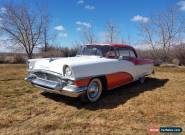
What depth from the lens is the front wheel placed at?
215 inches

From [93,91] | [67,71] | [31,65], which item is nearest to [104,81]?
[93,91]

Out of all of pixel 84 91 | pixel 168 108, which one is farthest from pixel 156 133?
pixel 84 91

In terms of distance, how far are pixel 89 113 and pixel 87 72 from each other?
0.98 meters

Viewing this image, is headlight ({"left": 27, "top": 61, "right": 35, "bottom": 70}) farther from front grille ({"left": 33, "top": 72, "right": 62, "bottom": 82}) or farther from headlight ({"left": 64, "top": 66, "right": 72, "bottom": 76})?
headlight ({"left": 64, "top": 66, "right": 72, "bottom": 76})

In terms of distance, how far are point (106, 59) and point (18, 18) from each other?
2028cm

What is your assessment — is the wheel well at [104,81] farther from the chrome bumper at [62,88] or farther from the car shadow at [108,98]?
the chrome bumper at [62,88]

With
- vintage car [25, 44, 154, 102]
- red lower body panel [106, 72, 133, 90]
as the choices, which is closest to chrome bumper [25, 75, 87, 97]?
vintage car [25, 44, 154, 102]

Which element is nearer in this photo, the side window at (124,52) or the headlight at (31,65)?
the headlight at (31,65)

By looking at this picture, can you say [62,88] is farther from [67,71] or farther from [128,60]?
[128,60]

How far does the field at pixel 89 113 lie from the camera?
4.02m

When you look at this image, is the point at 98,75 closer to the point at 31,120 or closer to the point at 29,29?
the point at 31,120

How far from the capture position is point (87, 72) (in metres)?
5.26

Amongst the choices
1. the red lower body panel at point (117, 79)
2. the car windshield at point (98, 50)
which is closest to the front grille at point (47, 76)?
the red lower body panel at point (117, 79)

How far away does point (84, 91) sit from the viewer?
5.23 meters
